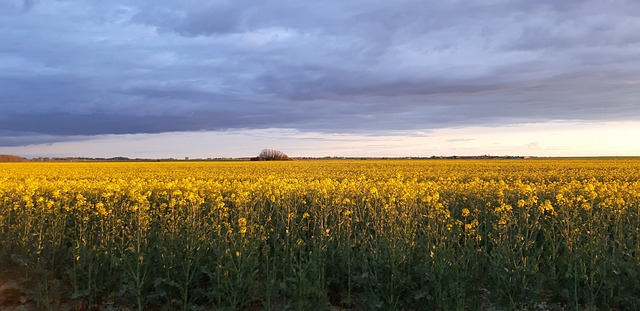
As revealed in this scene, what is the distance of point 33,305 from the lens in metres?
7.37

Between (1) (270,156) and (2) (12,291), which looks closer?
(2) (12,291)

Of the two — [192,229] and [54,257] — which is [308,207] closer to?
[192,229]

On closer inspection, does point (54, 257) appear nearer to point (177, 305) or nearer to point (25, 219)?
point (25, 219)

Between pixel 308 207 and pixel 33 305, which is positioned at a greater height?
pixel 308 207

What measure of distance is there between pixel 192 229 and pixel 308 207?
327 centimetres

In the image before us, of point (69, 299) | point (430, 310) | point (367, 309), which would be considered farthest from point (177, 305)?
point (430, 310)

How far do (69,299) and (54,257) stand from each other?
1.05 meters

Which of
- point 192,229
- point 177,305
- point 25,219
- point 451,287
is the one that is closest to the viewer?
point 451,287

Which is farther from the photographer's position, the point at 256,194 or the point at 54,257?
the point at 256,194

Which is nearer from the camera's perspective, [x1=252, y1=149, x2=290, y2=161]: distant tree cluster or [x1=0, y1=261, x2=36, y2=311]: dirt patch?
[x1=0, y1=261, x2=36, y2=311]: dirt patch

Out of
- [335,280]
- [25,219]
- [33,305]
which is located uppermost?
[25,219]

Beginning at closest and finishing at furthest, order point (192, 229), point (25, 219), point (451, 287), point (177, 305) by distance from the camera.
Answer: point (451, 287) → point (177, 305) → point (192, 229) → point (25, 219)

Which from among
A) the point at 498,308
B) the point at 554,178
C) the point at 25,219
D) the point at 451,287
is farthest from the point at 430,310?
the point at 554,178

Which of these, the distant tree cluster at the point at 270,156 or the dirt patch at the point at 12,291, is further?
the distant tree cluster at the point at 270,156
